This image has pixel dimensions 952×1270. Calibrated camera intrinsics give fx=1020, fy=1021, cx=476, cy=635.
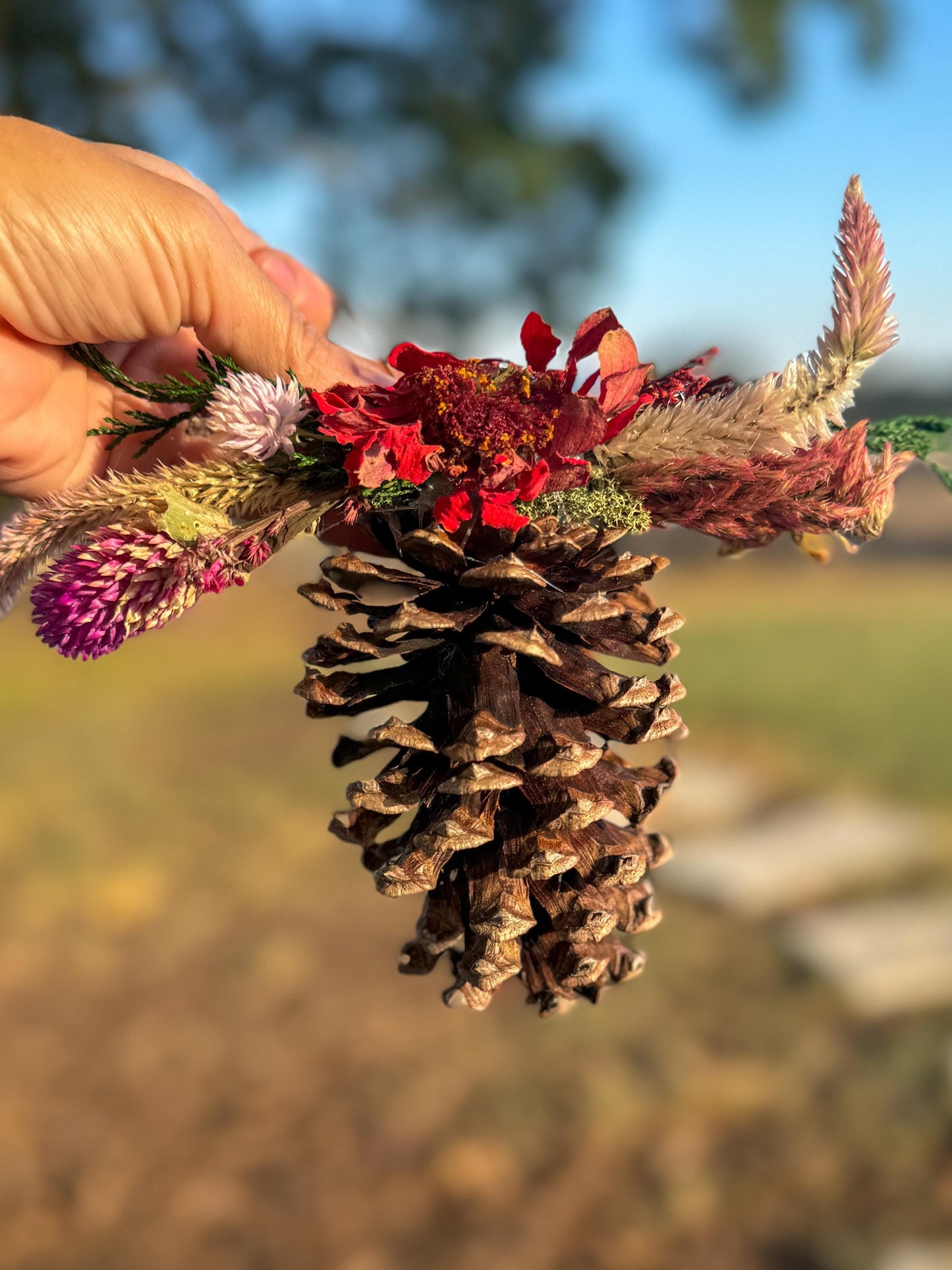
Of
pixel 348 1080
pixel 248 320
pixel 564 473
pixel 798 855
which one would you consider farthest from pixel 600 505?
pixel 798 855

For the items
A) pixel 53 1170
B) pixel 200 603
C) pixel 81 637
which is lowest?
pixel 53 1170

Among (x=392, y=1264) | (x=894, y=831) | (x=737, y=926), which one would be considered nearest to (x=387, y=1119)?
(x=392, y=1264)

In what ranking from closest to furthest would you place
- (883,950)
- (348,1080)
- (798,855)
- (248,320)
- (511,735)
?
(511,735) < (248,320) < (348,1080) < (883,950) < (798,855)

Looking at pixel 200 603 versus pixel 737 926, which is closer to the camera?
pixel 737 926

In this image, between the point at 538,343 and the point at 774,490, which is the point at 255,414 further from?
the point at 774,490

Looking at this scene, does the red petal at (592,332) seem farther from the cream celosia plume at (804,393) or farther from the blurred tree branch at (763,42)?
the blurred tree branch at (763,42)

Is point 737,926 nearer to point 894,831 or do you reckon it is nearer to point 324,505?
point 894,831
